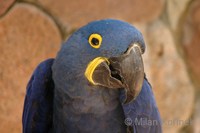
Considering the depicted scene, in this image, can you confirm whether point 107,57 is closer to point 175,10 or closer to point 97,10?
point 97,10

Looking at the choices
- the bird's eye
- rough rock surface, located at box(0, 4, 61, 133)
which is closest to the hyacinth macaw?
the bird's eye

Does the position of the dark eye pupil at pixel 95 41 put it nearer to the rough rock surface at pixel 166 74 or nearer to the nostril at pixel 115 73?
the nostril at pixel 115 73

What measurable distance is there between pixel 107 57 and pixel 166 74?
33.2 inches

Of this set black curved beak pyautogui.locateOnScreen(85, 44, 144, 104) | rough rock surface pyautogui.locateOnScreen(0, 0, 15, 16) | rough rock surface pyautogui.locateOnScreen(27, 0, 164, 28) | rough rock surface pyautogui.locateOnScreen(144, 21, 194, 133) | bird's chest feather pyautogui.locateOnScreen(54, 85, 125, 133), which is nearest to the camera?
black curved beak pyautogui.locateOnScreen(85, 44, 144, 104)

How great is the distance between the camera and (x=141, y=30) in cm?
168

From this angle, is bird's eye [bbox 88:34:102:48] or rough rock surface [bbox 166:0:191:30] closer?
bird's eye [bbox 88:34:102:48]

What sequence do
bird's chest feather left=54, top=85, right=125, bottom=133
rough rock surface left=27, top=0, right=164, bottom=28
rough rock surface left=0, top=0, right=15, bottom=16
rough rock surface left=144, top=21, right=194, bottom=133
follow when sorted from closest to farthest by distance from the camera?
bird's chest feather left=54, top=85, right=125, bottom=133 → rough rock surface left=0, top=0, right=15, bottom=16 → rough rock surface left=27, top=0, right=164, bottom=28 → rough rock surface left=144, top=21, right=194, bottom=133

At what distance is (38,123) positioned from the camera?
1.19 m

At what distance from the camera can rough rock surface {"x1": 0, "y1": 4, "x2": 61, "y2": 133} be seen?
4.72 ft

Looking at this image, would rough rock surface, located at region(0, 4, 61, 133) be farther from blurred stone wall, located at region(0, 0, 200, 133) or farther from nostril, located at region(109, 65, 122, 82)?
nostril, located at region(109, 65, 122, 82)

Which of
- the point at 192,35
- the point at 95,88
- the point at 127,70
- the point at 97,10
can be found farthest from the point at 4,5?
the point at 192,35

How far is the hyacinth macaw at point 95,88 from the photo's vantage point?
36.4 inches

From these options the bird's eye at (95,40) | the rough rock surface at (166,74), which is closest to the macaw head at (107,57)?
the bird's eye at (95,40)

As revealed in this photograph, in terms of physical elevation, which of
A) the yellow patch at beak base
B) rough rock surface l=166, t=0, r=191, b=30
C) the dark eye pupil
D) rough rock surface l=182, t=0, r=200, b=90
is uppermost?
rough rock surface l=166, t=0, r=191, b=30
